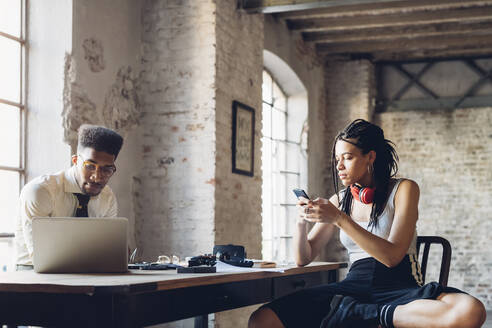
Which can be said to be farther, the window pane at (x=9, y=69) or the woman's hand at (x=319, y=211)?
the window pane at (x=9, y=69)

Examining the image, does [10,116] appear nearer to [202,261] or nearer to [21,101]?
Answer: [21,101]

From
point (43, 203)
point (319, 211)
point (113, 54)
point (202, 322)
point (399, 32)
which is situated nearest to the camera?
point (319, 211)

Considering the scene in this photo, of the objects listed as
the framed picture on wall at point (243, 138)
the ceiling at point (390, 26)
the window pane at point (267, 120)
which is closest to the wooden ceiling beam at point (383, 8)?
the ceiling at point (390, 26)

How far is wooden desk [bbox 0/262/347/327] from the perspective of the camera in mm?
2363

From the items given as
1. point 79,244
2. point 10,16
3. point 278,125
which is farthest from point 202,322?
point 278,125

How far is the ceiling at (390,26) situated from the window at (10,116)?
7.63 feet

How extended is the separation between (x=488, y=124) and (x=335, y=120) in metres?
2.28

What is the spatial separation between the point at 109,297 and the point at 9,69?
3.12 meters

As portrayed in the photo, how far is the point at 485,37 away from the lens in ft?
30.2

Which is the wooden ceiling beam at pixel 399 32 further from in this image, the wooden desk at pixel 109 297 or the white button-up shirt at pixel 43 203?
the wooden desk at pixel 109 297

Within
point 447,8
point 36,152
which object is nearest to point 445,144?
point 447,8

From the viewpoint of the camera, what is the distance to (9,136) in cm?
495

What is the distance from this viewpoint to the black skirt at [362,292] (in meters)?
2.87

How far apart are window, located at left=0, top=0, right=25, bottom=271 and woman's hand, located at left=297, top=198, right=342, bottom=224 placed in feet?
8.53
